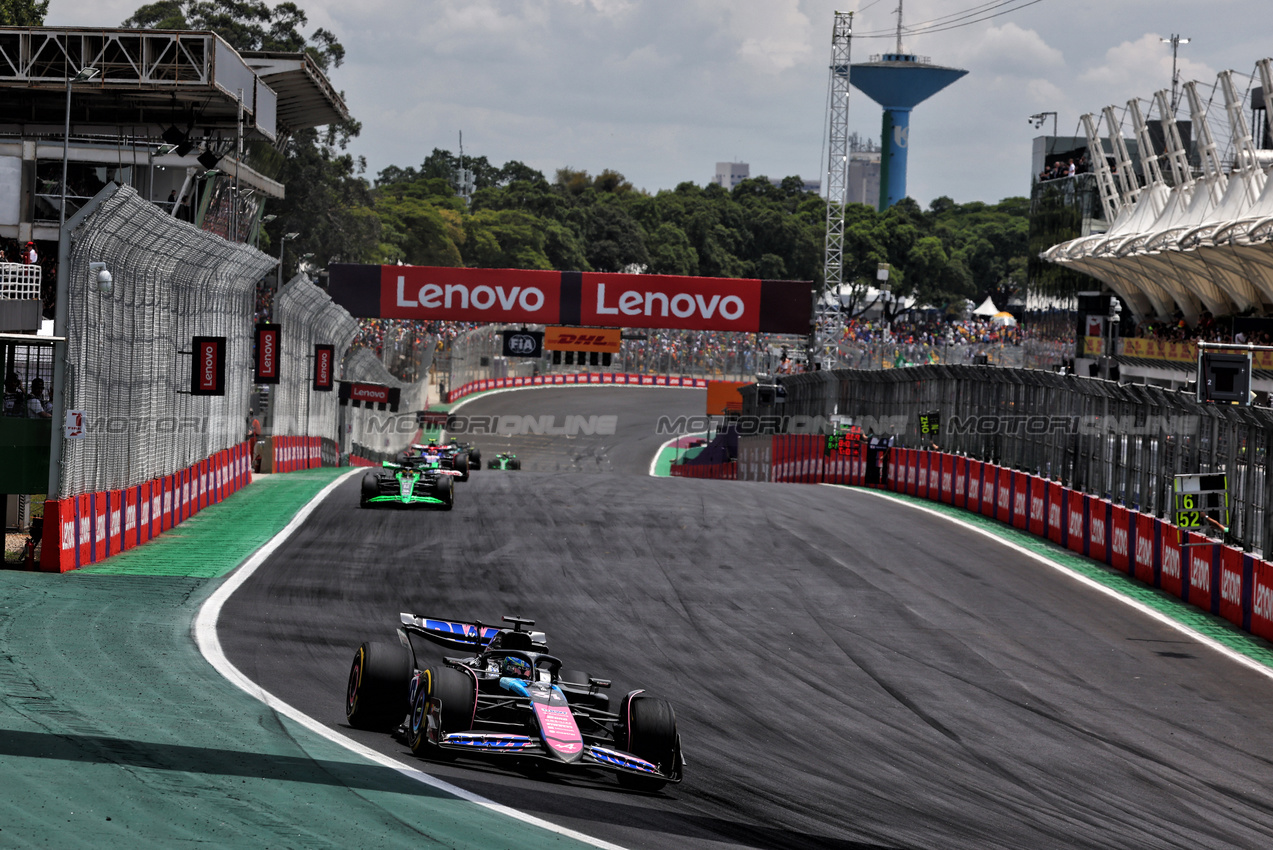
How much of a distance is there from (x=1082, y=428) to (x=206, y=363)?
1323 cm

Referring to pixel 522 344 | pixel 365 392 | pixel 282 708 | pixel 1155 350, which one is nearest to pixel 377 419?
pixel 522 344

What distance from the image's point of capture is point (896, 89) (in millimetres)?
162000

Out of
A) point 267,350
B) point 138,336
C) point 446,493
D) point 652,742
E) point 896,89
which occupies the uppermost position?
point 896,89

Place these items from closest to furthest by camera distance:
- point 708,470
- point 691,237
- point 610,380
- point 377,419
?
point 377,419
point 708,470
point 610,380
point 691,237

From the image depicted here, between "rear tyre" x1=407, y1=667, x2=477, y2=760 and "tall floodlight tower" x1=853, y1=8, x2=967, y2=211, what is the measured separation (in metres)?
157

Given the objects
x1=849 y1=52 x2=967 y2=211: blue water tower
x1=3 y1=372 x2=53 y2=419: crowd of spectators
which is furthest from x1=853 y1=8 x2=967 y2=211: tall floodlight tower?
x1=3 y1=372 x2=53 y2=419: crowd of spectators

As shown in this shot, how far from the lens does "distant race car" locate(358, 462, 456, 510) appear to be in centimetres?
2091

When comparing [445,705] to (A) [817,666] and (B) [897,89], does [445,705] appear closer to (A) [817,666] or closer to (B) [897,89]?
(A) [817,666]

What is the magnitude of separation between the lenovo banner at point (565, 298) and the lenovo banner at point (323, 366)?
11.7 metres

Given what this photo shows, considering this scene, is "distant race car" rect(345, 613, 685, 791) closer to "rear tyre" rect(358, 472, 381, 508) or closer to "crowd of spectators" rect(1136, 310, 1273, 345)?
"rear tyre" rect(358, 472, 381, 508)

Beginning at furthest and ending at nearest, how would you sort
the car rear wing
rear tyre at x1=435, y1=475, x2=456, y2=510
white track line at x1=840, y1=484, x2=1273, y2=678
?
rear tyre at x1=435, y1=475, x2=456, y2=510 < white track line at x1=840, y1=484, x2=1273, y2=678 < the car rear wing

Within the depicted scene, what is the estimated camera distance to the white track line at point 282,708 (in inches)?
269

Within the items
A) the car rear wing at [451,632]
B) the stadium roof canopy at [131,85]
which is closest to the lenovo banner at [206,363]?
the car rear wing at [451,632]

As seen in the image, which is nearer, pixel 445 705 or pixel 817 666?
pixel 445 705
